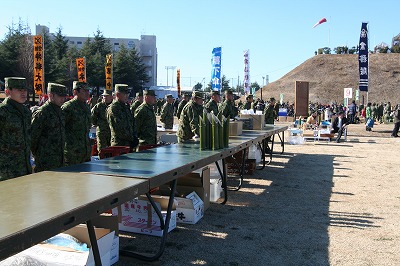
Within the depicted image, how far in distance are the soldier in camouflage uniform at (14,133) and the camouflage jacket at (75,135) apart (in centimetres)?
91

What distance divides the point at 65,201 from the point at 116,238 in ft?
4.59

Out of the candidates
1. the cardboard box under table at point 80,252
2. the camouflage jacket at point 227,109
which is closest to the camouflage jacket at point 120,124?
the cardboard box under table at point 80,252

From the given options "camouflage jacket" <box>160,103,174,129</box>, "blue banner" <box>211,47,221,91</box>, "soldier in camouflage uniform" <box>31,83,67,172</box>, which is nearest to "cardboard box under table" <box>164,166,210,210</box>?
"soldier in camouflage uniform" <box>31,83,67,172</box>

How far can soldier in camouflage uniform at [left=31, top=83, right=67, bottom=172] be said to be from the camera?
448 centimetres

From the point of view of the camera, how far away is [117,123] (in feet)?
20.9

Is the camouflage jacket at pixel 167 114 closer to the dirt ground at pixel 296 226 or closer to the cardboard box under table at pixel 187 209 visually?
the dirt ground at pixel 296 226

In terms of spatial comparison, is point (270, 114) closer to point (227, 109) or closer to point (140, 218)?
point (227, 109)

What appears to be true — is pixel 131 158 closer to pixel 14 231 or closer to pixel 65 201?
pixel 65 201

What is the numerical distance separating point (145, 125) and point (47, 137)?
8.73 feet

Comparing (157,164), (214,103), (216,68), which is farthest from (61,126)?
(216,68)

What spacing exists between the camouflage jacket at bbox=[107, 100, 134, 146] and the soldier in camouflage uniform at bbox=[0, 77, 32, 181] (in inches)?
88.6

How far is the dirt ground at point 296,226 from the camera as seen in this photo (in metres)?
4.30

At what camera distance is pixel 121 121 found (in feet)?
20.9

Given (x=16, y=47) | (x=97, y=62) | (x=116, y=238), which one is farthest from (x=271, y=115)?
(x=97, y=62)
